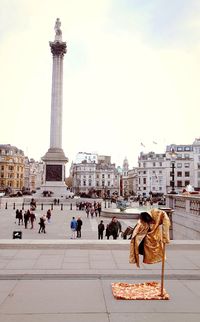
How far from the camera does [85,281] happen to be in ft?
28.5

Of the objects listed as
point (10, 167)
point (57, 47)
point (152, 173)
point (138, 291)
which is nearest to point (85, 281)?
point (138, 291)

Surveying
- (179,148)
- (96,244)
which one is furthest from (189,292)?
(179,148)

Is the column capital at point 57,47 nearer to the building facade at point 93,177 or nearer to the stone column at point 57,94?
the stone column at point 57,94

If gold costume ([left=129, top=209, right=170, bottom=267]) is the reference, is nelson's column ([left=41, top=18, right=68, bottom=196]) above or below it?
above

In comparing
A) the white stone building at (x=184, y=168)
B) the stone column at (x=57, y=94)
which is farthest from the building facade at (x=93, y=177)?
the stone column at (x=57, y=94)

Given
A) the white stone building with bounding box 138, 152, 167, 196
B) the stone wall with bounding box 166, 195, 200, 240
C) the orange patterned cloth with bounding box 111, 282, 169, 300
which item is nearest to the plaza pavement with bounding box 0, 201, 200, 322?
the orange patterned cloth with bounding box 111, 282, 169, 300

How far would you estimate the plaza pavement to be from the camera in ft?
20.9

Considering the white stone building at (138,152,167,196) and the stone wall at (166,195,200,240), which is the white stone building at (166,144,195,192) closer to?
the white stone building at (138,152,167,196)

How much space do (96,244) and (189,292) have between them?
535cm

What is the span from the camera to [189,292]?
7.80 m

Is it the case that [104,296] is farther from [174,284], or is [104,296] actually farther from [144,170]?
[144,170]

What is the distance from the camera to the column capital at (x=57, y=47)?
241 feet

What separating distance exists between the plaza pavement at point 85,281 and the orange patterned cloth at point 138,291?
5.7 inches

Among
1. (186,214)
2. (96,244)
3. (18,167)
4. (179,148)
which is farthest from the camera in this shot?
(18,167)
